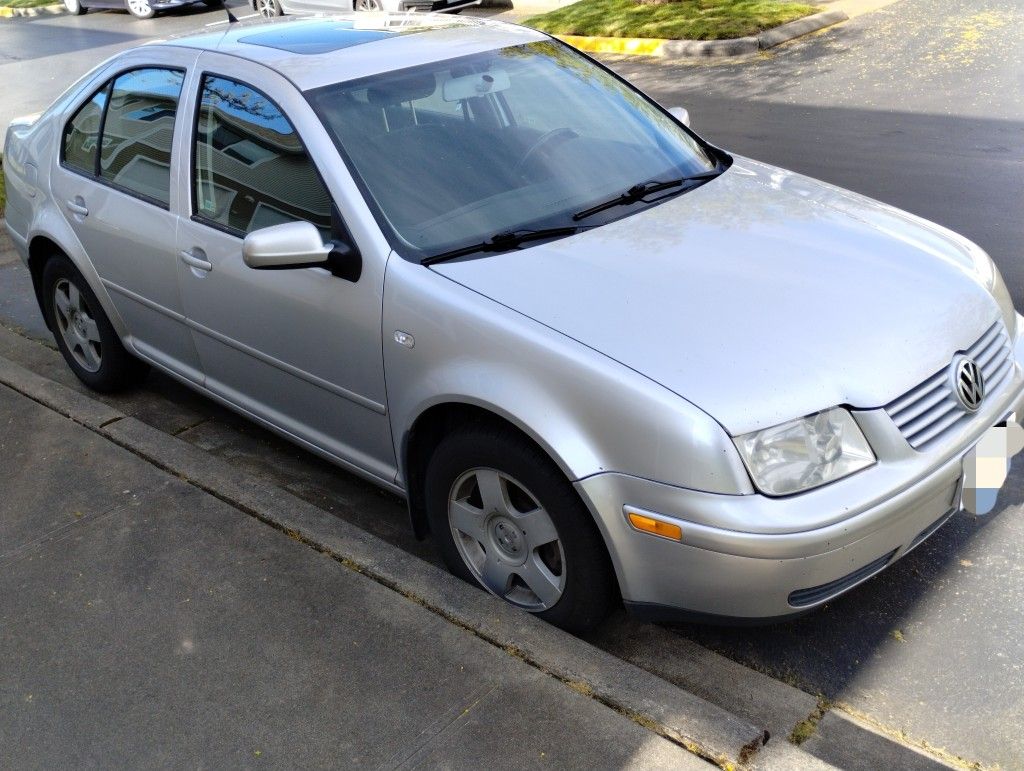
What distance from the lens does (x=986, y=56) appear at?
10719 millimetres

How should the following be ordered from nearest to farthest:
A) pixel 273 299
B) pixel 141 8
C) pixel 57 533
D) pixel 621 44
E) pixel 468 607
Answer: pixel 468 607
pixel 273 299
pixel 57 533
pixel 621 44
pixel 141 8

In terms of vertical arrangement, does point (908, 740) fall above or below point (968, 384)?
below

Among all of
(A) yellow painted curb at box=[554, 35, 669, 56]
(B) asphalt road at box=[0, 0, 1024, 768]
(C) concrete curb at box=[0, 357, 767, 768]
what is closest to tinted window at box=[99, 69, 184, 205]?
(C) concrete curb at box=[0, 357, 767, 768]

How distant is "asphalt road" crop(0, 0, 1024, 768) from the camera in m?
3.05

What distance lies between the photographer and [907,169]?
7555mm

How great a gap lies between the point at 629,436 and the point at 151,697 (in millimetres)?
1486

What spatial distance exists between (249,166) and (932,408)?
2444 mm

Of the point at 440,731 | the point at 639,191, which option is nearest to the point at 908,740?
the point at 440,731

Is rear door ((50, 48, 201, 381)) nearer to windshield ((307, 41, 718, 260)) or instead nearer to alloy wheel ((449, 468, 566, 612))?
windshield ((307, 41, 718, 260))

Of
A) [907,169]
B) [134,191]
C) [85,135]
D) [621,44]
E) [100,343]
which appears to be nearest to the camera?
[134,191]

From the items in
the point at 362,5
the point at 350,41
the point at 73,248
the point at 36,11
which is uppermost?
the point at 350,41

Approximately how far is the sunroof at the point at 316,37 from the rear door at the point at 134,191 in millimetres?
312

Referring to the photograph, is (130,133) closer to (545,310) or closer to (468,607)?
(545,310)

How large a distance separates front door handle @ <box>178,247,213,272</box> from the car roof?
73 cm
